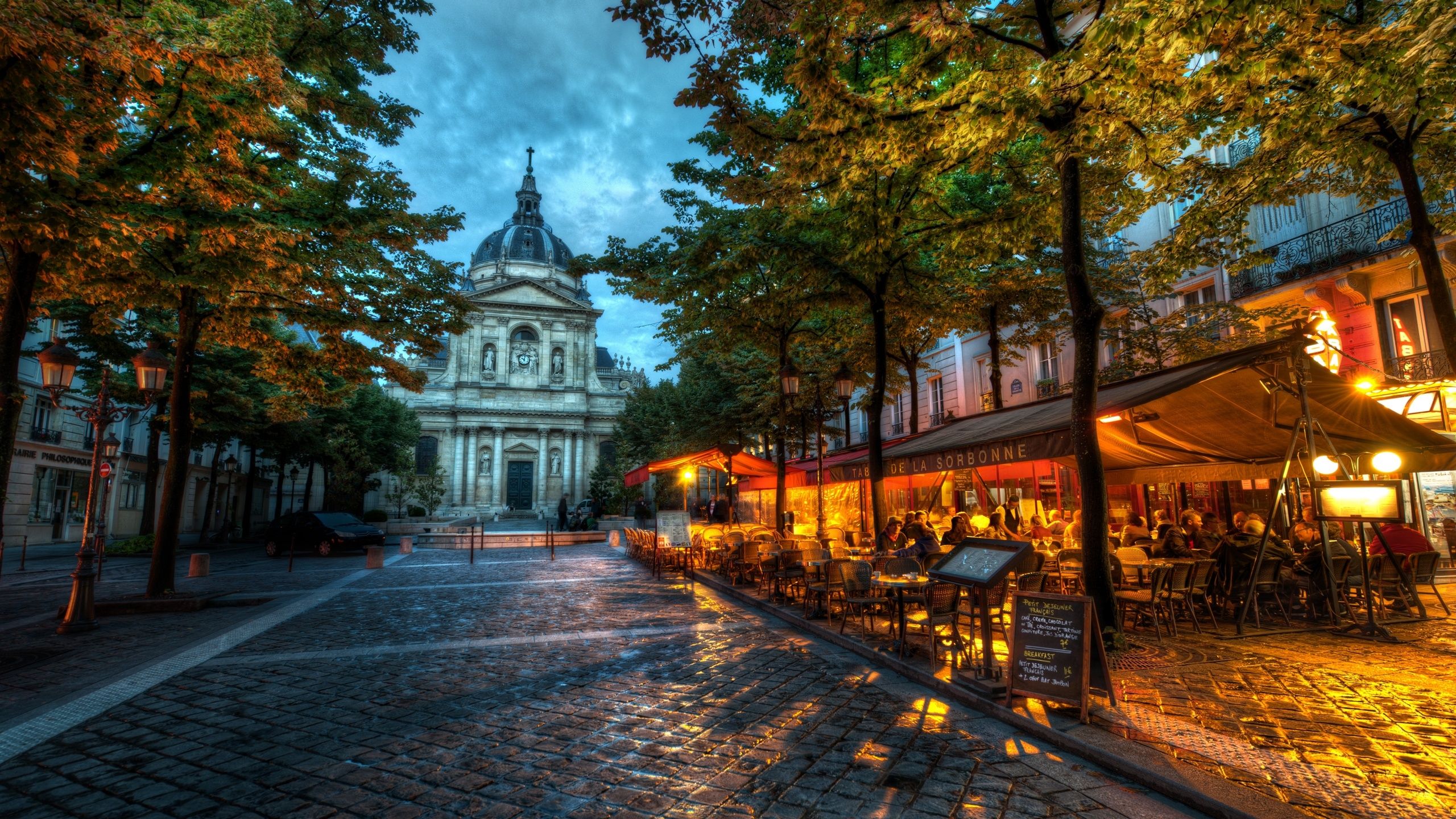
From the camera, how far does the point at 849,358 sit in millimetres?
18500

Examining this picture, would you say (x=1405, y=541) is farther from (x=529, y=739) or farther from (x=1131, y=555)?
(x=529, y=739)

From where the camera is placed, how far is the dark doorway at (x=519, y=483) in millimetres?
50469

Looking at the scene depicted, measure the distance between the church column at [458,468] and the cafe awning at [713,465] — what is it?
3635 centimetres

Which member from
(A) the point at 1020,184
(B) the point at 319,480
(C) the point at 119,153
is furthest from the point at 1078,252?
(B) the point at 319,480

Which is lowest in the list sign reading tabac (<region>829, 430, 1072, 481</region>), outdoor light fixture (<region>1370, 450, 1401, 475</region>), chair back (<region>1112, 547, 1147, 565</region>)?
chair back (<region>1112, 547, 1147, 565</region>)

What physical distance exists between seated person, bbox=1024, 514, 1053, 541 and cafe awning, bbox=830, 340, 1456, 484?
2349 mm

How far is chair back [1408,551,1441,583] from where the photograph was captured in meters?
8.12

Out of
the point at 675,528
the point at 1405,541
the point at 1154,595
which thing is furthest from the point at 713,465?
the point at 1405,541

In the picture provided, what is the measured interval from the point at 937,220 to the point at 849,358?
8129 millimetres

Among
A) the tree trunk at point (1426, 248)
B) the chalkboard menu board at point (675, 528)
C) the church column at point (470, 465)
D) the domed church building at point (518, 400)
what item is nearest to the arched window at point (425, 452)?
the domed church building at point (518, 400)

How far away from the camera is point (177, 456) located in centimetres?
1037

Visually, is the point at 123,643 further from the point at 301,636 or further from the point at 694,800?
the point at 694,800

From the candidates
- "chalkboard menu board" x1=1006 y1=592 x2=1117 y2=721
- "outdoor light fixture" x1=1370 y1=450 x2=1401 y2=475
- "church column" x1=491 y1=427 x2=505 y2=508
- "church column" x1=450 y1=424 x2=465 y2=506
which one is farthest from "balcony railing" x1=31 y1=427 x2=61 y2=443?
"outdoor light fixture" x1=1370 y1=450 x2=1401 y2=475

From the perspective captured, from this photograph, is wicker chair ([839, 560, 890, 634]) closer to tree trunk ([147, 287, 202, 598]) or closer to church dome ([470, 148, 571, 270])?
tree trunk ([147, 287, 202, 598])
